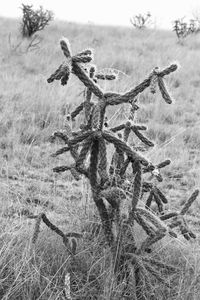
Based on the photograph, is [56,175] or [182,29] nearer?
[56,175]

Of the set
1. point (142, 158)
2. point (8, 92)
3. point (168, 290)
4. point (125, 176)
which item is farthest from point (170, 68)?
point (8, 92)

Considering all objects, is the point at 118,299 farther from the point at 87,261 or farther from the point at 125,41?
the point at 125,41

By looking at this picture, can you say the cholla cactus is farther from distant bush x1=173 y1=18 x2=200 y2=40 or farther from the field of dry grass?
distant bush x1=173 y1=18 x2=200 y2=40

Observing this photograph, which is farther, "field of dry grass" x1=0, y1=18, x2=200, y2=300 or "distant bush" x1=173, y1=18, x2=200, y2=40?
"distant bush" x1=173, y1=18, x2=200, y2=40

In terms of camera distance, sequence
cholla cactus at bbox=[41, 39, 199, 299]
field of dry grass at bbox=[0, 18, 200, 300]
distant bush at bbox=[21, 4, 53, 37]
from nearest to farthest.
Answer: cholla cactus at bbox=[41, 39, 199, 299], field of dry grass at bbox=[0, 18, 200, 300], distant bush at bbox=[21, 4, 53, 37]

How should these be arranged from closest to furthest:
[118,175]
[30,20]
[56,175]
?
1. [118,175]
2. [56,175]
3. [30,20]

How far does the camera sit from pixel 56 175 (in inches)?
128

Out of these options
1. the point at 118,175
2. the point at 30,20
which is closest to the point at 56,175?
the point at 118,175

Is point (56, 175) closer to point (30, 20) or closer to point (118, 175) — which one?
point (118, 175)

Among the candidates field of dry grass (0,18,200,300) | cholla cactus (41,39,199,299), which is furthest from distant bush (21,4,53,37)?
cholla cactus (41,39,199,299)

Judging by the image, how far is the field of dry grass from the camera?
1.80 meters

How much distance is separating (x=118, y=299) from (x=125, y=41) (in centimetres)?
1057

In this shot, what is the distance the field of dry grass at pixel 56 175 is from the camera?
1802mm

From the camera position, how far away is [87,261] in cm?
190
